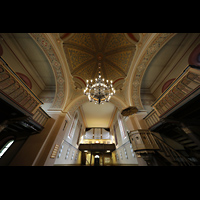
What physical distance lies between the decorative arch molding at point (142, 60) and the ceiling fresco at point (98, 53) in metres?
1.03

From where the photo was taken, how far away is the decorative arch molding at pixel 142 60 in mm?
4771

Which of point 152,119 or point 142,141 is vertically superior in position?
point 152,119

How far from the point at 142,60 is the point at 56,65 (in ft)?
21.3

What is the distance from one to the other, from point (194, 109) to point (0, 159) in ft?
31.7

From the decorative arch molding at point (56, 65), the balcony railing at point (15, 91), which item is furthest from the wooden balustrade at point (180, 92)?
the decorative arch molding at point (56, 65)

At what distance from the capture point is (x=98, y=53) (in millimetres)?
7266

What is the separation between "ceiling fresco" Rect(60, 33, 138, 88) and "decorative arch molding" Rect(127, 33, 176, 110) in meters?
1.03

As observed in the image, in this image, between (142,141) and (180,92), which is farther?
(142,141)

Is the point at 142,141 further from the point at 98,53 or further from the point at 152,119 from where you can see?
the point at 98,53

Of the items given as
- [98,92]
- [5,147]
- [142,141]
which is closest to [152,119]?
[142,141]

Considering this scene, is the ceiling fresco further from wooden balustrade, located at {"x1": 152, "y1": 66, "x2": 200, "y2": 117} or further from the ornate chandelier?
wooden balustrade, located at {"x1": 152, "y1": 66, "x2": 200, "y2": 117}

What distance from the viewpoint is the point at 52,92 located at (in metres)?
7.88
